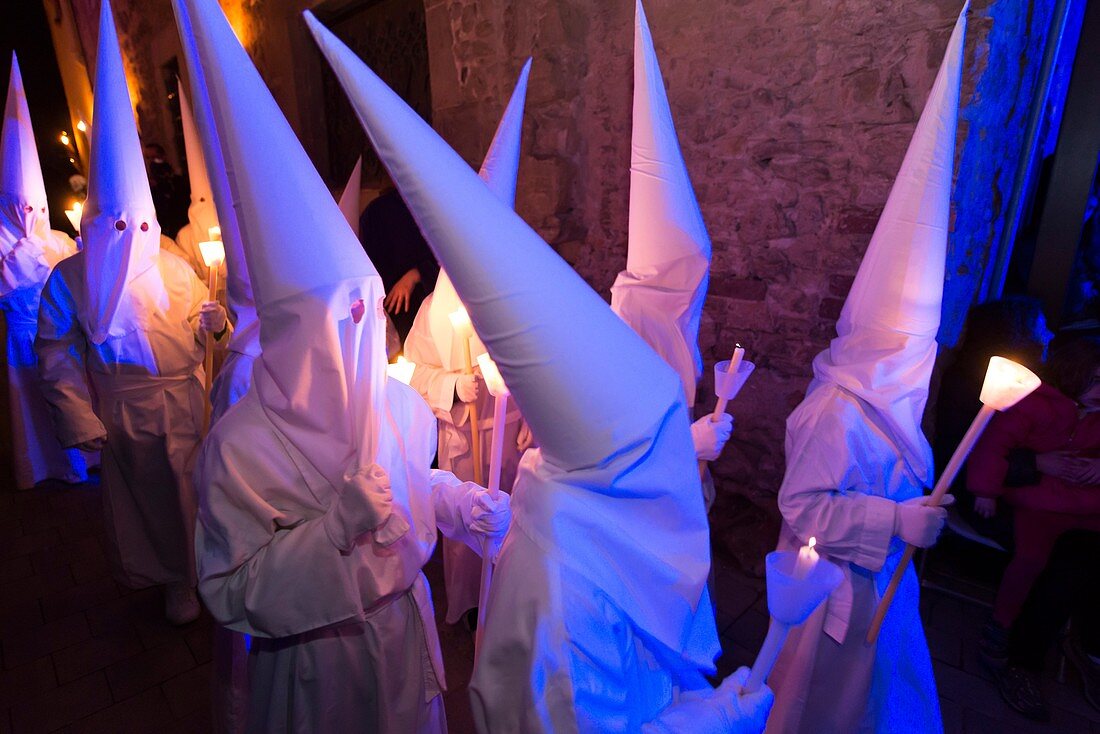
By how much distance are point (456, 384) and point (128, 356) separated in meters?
1.87

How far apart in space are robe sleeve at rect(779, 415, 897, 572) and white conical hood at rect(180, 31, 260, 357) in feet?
6.72

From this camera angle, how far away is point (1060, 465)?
2.80m

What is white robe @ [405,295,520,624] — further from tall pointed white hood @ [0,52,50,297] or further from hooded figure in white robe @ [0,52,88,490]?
tall pointed white hood @ [0,52,50,297]

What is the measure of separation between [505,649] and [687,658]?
0.46 metres

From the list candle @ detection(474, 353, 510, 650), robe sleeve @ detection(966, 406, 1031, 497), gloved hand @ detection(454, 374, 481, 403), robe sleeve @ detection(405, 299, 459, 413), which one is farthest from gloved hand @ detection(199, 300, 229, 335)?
robe sleeve @ detection(966, 406, 1031, 497)

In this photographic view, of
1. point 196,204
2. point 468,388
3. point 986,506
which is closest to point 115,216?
point 196,204

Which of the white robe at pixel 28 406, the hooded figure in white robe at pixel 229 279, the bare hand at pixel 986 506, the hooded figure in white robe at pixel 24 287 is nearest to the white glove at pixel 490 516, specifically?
the hooded figure in white robe at pixel 229 279

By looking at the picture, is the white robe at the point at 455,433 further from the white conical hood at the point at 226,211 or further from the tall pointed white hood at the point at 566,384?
the tall pointed white hood at the point at 566,384

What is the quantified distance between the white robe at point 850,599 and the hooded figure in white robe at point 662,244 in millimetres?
371

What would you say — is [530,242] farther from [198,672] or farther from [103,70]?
[198,672]

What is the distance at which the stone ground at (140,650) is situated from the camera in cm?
275

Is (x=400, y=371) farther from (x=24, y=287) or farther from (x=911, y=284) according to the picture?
(x=24, y=287)

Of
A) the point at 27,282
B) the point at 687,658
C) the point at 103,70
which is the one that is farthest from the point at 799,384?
the point at 27,282

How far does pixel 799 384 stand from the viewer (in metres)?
3.63
